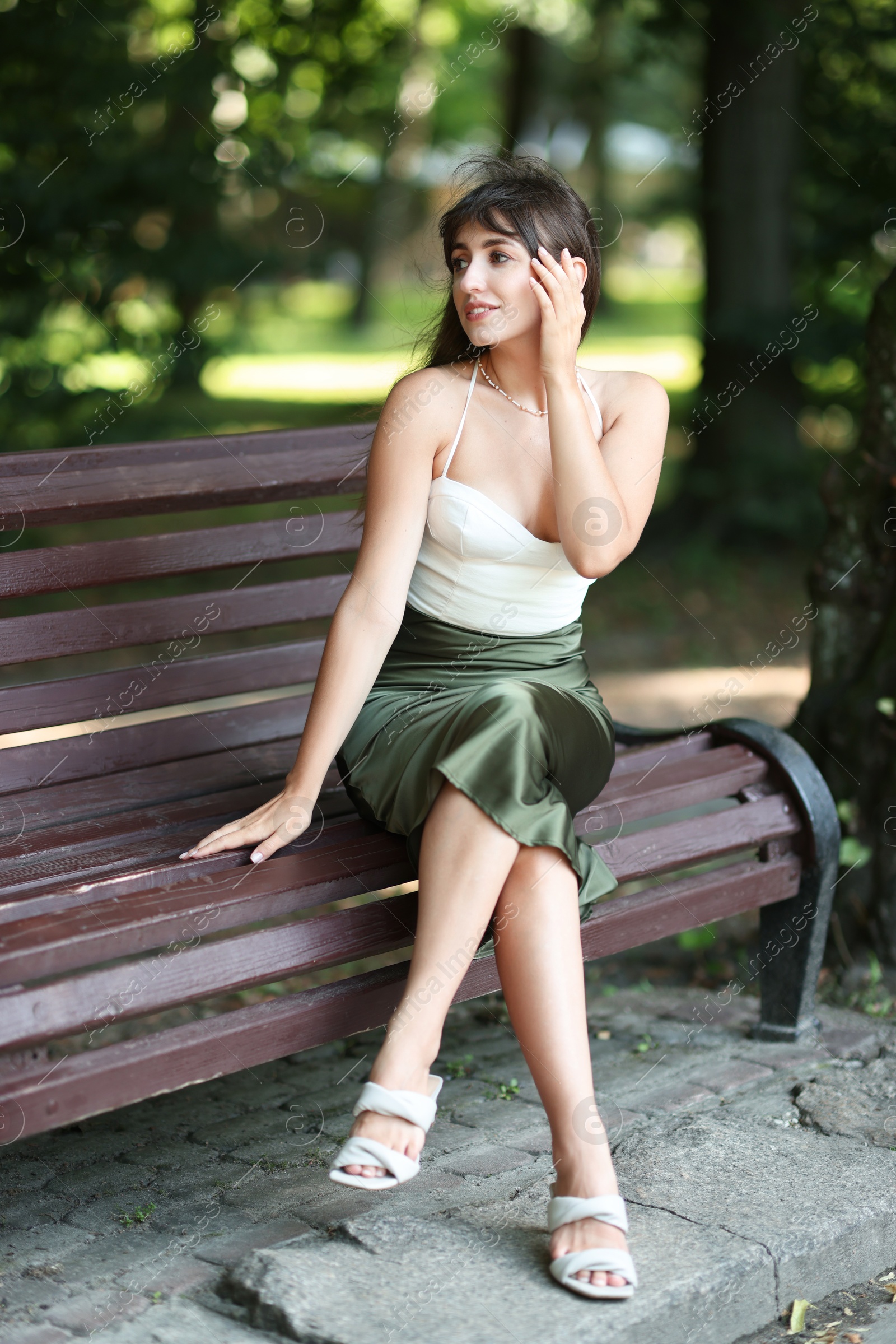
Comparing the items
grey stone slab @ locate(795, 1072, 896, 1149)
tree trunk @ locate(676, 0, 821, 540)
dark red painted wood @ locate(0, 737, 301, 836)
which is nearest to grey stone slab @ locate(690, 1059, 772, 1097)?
grey stone slab @ locate(795, 1072, 896, 1149)

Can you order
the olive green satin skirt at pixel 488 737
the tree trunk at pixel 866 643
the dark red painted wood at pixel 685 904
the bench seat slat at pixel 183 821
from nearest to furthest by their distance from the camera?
the olive green satin skirt at pixel 488 737
the bench seat slat at pixel 183 821
the dark red painted wood at pixel 685 904
the tree trunk at pixel 866 643

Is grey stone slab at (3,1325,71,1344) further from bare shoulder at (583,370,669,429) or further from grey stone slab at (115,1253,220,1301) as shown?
bare shoulder at (583,370,669,429)

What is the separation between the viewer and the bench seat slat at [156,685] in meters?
2.82

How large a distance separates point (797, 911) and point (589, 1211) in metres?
1.26

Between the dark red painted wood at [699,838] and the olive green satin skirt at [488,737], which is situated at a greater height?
the olive green satin skirt at [488,737]

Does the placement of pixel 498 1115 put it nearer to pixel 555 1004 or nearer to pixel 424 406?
pixel 555 1004

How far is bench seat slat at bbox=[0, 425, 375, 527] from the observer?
9.36 ft

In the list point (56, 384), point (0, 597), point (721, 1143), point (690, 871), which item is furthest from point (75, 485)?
point (56, 384)

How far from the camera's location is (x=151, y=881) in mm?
2363

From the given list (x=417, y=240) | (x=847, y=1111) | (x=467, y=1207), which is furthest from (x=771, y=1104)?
(x=417, y=240)

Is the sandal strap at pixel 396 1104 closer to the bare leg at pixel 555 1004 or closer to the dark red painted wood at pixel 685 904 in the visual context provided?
the bare leg at pixel 555 1004

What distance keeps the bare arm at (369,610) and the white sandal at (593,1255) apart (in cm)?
77

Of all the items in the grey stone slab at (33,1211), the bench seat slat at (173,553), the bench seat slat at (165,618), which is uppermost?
the bench seat slat at (173,553)

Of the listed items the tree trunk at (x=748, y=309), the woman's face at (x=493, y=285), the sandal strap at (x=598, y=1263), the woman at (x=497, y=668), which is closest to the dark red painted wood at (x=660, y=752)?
the woman at (x=497, y=668)
